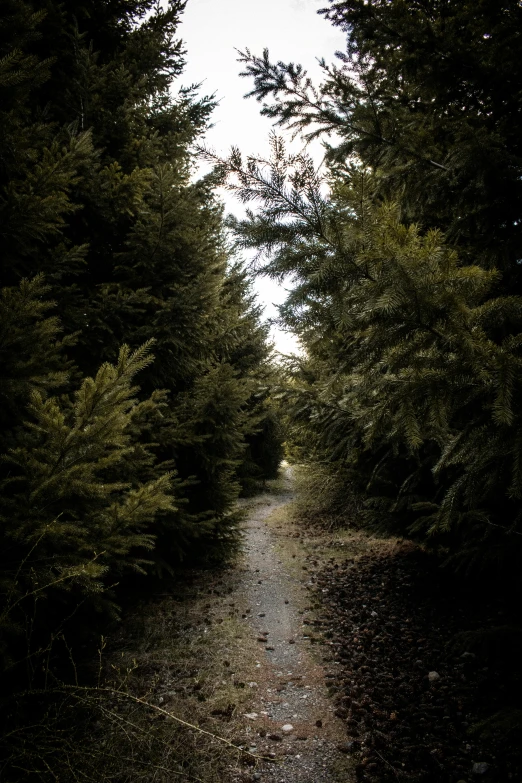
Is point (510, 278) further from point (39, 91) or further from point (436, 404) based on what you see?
point (39, 91)

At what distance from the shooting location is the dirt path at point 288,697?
2.67 meters

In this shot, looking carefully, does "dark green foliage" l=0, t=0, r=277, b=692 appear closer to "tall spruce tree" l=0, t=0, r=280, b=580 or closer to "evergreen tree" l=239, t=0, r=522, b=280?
"tall spruce tree" l=0, t=0, r=280, b=580

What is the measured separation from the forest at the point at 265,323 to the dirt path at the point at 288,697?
0.13 meters

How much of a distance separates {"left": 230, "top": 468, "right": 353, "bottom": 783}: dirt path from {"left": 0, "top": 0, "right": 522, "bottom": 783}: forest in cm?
13

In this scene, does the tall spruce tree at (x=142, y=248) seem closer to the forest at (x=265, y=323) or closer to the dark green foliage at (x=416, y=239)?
the forest at (x=265, y=323)

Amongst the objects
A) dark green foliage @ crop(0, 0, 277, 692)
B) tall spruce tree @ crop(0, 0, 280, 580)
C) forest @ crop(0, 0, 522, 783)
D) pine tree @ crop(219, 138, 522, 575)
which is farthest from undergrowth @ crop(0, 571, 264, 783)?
pine tree @ crop(219, 138, 522, 575)

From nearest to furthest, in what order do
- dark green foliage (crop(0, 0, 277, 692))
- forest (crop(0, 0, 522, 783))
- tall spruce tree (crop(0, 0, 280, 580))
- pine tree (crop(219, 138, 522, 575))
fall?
pine tree (crop(219, 138, 522, 575)) < forest (crop(0, 0, 522, 783)) < dark green foliage (crop(0, 0, 277, 692)) < tall spruce tree (crop(0, 0, 280, 580))

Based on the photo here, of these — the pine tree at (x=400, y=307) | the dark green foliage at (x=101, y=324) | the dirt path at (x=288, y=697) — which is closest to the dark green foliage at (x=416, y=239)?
the pine tree at (x=400, y=307)

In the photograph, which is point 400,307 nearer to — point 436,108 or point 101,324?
point 436,108

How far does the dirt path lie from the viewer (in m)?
2.67

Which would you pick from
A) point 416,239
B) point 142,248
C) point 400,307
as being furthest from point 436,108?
point 142,248

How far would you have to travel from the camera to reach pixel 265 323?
3.61 m

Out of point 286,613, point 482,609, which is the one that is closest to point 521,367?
point 482,609

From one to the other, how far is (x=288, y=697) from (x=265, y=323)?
3489 mm
